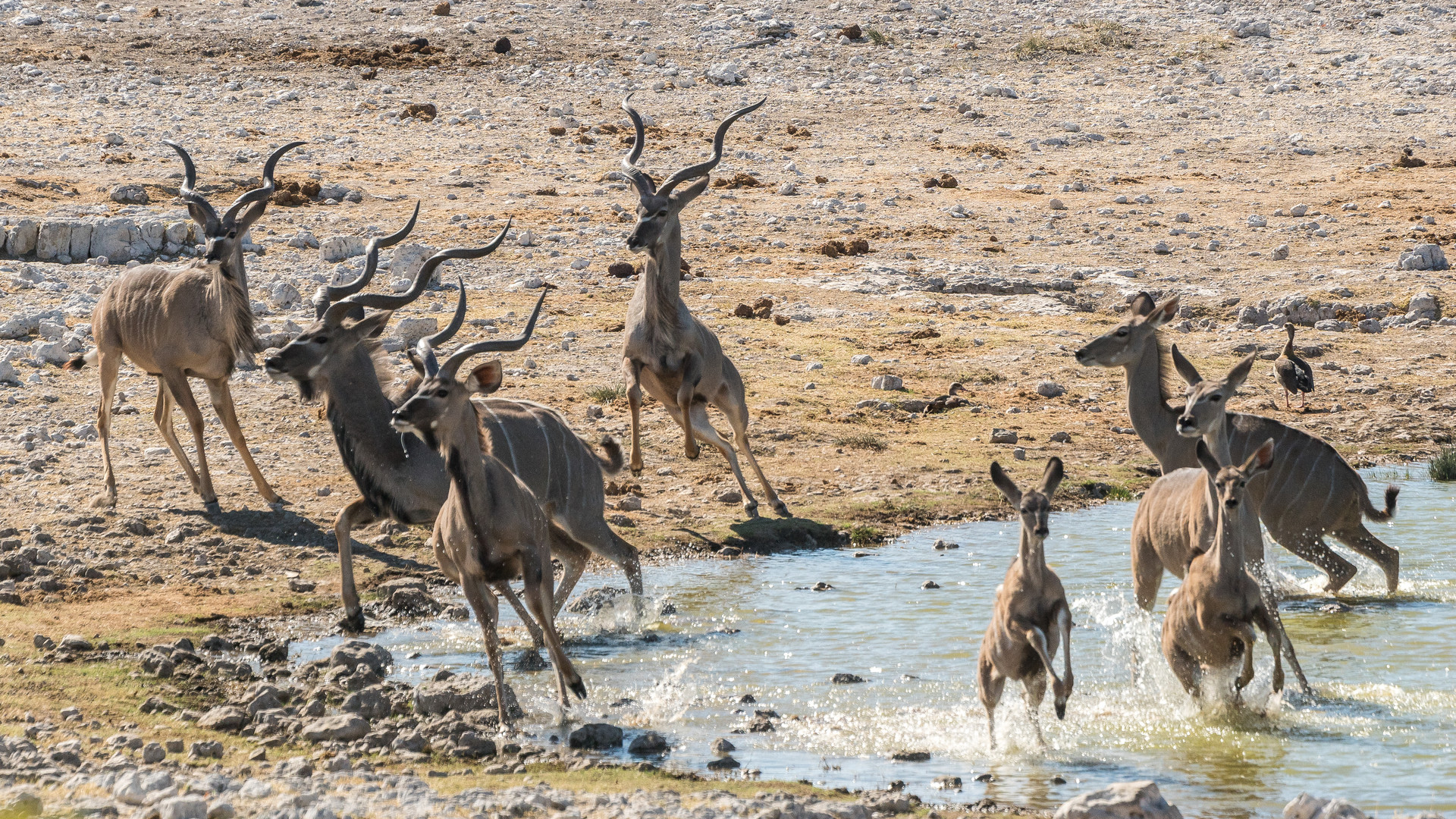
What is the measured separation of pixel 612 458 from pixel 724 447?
2224 millimetres

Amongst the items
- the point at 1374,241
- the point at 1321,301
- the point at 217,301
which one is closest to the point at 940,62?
the point at 1374,241

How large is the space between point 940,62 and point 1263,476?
1995 centimetres

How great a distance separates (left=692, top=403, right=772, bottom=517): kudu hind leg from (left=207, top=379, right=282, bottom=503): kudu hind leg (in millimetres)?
2796

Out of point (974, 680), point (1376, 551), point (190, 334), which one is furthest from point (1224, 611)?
point (190, 334)

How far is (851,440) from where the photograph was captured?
1264 centimetres

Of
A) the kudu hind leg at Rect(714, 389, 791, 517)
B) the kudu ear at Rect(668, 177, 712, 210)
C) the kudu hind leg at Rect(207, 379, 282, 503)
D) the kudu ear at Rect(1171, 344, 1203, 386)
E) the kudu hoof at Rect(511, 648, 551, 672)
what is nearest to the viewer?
the kudu hoof at Rect(511, 648, 551, 672)

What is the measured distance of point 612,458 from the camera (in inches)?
351

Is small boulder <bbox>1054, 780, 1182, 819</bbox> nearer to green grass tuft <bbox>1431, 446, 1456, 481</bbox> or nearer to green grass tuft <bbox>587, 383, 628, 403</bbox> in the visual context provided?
green grass tuft <bbox>1431, 446, 1456, 481</bbox>

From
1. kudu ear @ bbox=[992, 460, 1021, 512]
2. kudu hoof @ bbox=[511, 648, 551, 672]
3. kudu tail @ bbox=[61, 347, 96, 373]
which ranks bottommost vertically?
kudu hoof @ bbox=[511, 648, 551, 672]

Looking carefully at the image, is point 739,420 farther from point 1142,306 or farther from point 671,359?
point 1142,306

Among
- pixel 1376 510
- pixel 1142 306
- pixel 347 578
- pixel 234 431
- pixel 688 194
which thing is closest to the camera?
pixel 347 578

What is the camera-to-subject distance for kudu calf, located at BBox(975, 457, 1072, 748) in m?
6.21

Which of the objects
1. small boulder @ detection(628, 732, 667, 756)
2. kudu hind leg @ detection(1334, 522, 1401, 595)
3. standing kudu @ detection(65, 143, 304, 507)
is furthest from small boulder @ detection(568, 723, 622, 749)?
kudu hind leg @ detection(1334, 522, 1401, 595)

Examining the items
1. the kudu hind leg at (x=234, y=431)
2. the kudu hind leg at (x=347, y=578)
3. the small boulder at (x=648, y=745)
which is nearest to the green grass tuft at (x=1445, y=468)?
the small boulder at (x=648, y=745)
